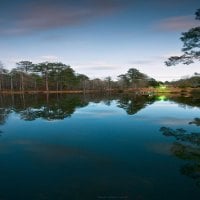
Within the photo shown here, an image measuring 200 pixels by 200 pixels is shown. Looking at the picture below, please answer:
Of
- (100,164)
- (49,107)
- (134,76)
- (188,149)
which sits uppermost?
(134,76)

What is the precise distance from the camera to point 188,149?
431 inches

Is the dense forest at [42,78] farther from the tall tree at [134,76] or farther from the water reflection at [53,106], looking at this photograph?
the water reflection at [53,106]

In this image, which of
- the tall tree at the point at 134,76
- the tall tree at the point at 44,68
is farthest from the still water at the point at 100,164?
the tall tree at the point at 134,76

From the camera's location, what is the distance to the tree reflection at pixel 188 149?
844cm

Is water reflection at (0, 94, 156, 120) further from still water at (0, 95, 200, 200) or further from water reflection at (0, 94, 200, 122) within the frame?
still water at (0, 95, 200, 200)

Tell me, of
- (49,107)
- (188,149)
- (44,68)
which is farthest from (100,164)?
(44,68)

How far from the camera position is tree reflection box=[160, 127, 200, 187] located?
332 inches

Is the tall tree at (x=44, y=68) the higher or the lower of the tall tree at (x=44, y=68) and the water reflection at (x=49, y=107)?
the higher

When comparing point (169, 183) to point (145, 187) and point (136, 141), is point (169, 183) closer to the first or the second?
point (145, 187)

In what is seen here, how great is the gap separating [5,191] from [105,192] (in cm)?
260

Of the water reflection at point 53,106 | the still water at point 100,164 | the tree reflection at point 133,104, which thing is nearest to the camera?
the still water at point 100,164

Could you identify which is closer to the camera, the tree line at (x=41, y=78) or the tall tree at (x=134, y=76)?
the tree line at (x=41, y=78)

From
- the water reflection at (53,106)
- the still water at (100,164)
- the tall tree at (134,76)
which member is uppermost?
the tall tree at (134,76)

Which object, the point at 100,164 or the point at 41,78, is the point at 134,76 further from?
the point at 100,164
